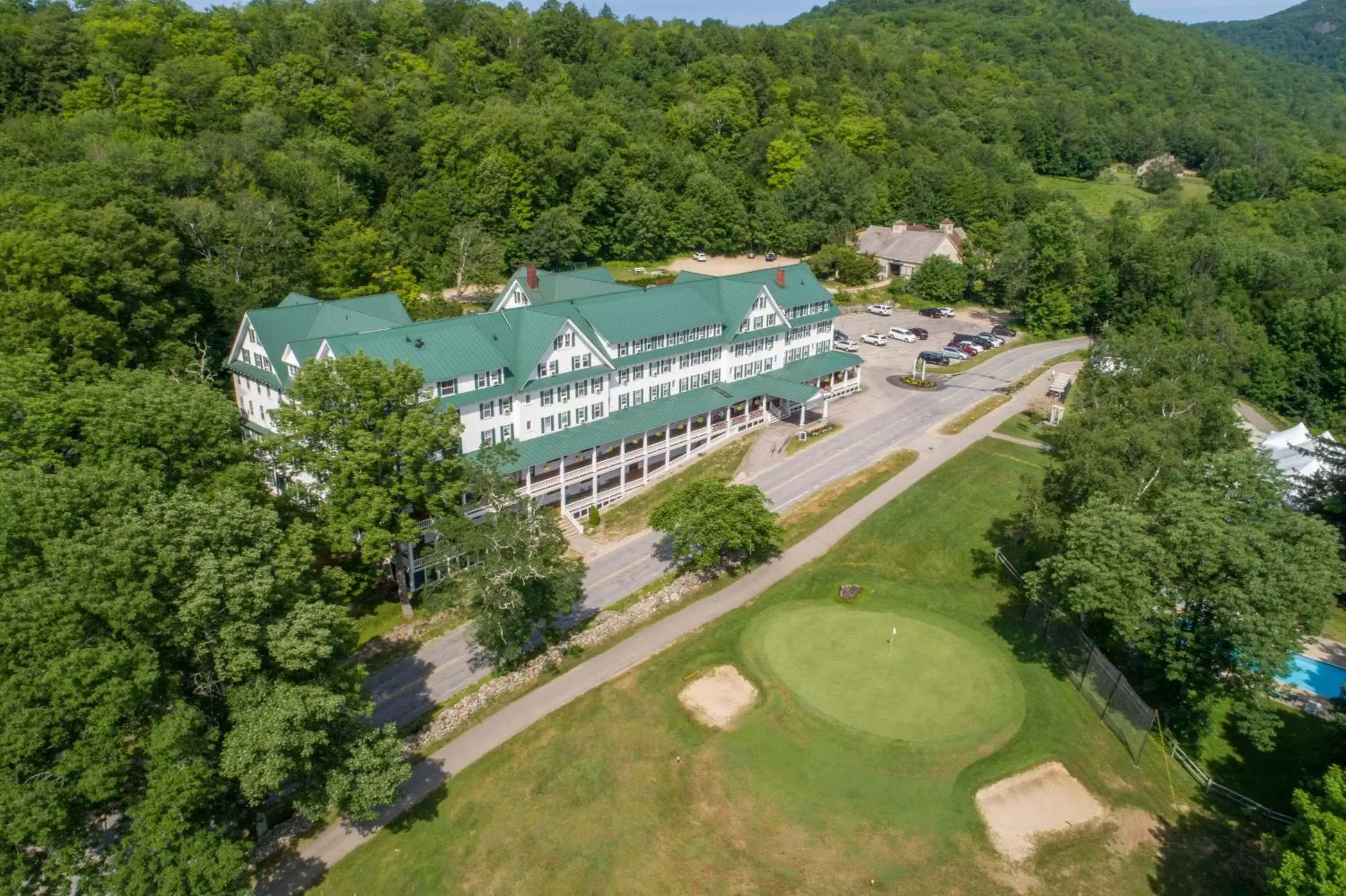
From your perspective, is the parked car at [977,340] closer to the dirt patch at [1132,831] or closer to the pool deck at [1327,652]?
the pool deck at [1327,652]

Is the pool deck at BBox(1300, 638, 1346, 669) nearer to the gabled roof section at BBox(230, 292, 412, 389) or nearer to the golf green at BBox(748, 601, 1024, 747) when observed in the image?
the golf green at BBox(748, 601, 1024, 747)

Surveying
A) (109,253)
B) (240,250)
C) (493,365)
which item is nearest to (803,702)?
(493,365)

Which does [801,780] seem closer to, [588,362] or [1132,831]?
[1132,831]

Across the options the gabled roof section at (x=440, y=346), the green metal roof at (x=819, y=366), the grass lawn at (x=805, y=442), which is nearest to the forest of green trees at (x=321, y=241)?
the gabled roof section at (x=440, y=346)

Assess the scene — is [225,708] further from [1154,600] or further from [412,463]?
[1154,600]

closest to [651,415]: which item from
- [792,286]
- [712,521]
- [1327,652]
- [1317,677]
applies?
[712,521]
